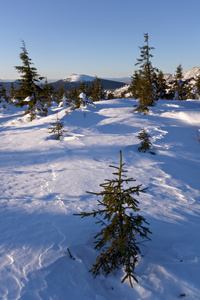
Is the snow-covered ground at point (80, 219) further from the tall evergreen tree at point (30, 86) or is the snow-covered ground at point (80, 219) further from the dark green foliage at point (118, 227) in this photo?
the tall evergreen tree at point (30, 86)

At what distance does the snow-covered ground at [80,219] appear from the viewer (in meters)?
2.16

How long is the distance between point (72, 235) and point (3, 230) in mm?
1293

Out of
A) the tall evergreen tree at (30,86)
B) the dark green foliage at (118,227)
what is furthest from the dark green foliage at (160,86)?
the dark green foliage at (118,227)

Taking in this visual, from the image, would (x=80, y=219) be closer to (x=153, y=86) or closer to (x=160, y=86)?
(x=153, y=86)

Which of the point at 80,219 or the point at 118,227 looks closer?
the point at 118,227

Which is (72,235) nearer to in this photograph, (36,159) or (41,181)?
(41,181)

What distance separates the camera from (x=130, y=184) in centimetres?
504

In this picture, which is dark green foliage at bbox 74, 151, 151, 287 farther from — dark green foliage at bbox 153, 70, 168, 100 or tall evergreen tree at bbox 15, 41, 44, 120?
dark green foliage at bbox 153, 70, 168, 100

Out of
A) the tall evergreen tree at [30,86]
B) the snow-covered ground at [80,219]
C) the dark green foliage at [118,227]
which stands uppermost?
the tall evergreen tree at [30,86]

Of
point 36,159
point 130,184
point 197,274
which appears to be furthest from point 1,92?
point 197,274

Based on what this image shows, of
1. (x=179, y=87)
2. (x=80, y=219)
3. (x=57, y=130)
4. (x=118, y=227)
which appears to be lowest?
(x=80, y=219)

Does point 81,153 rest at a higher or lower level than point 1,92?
lower

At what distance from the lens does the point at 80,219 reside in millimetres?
3430

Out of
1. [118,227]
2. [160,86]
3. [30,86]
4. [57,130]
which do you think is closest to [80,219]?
[118,227]
